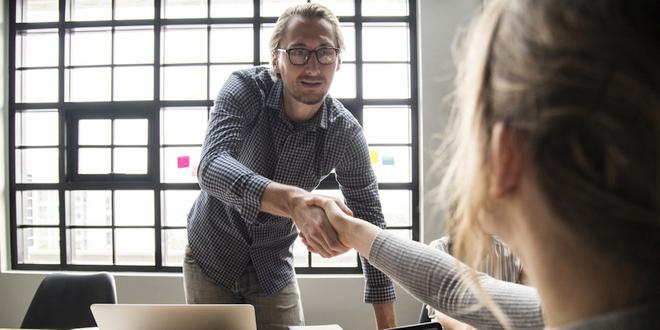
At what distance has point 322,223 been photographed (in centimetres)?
124

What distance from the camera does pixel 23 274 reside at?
3955mm

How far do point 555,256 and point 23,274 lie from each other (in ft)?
15.5

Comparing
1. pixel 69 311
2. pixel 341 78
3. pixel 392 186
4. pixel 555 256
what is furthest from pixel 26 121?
pixel 555 256

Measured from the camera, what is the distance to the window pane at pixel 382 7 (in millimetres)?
3930

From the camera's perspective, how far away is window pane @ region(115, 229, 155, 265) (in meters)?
4.05

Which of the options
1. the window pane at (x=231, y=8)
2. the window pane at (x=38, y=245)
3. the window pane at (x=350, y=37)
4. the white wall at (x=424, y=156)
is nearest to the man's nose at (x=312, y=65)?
the white wall at (x=424, y=156)

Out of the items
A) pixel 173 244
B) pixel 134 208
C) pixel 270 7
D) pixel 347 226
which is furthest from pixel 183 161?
pixel 347 226

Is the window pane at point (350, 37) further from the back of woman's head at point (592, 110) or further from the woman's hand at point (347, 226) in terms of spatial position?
the back of woman's head at point (592, 110)

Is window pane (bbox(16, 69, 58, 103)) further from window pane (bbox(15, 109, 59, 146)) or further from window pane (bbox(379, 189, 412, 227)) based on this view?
window pane (bbox(379, 189, 412, 227))

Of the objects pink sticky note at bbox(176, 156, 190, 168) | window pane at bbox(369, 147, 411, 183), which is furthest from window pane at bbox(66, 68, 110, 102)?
window pane at bbox(369, 147, 411, 183)

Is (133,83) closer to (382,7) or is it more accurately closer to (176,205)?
(176,205)

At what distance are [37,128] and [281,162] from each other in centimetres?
356

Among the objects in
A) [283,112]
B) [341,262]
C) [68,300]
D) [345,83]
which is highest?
[345,83]

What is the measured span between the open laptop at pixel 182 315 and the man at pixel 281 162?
55cm
